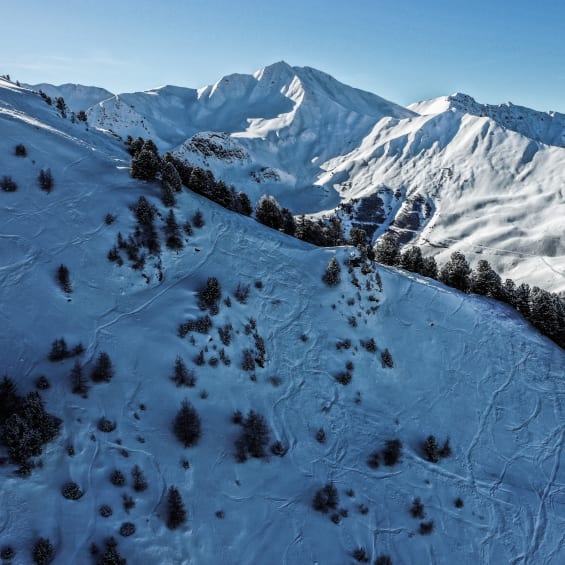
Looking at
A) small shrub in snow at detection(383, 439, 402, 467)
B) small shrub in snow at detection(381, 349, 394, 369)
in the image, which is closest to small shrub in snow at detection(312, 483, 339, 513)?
small shrub in snow at detection(383, 439, 402, 467)

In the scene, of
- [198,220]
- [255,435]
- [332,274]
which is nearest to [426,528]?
[255,435]

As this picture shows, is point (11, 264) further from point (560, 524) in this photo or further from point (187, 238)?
point (560, 524)

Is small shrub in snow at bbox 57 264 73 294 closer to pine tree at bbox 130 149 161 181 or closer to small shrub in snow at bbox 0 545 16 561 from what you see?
pine tree at bbox 130 149 161 181

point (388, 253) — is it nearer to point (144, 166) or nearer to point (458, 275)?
point (458, 275)

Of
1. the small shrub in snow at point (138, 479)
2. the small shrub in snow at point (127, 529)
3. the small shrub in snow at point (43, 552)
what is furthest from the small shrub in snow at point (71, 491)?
the small shrub in snow at point (127, 529)

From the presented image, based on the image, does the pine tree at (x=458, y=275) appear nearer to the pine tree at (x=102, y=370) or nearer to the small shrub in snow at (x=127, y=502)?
Result: the pine tree at (x=102, y=370)
